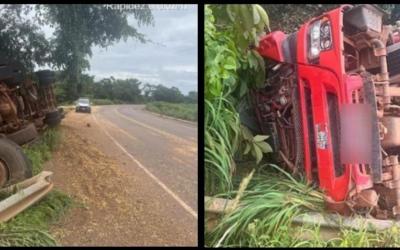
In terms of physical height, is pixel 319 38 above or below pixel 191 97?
above

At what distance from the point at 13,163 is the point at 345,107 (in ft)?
8.89

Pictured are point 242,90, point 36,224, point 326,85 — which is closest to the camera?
point 36,224

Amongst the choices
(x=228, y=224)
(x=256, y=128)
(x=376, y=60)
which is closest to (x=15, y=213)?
(x=228, y=224)

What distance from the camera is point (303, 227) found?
4.39 metres

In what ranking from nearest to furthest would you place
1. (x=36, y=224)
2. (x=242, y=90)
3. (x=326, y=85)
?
(x=36, y=224) → (x=326, y=85) → (x=242, y=90)

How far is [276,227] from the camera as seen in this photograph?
4.37m

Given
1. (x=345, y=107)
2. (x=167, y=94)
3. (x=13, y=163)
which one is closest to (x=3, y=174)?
(x=13, y=163)

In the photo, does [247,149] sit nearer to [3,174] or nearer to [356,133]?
[356,133]

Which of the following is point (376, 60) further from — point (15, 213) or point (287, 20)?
point (15, 213)

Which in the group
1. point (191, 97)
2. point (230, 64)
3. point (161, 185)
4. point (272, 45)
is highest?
point (272, 45)

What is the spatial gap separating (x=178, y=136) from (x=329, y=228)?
55.9 inches

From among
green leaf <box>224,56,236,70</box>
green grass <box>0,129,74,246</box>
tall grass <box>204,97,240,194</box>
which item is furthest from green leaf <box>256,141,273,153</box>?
green grass <box>0,129,74,246</box>

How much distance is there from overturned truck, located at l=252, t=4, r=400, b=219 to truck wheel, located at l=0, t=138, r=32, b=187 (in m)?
1.95

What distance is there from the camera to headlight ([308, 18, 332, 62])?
445 cm
